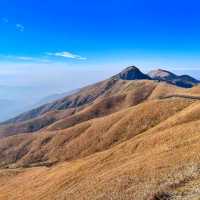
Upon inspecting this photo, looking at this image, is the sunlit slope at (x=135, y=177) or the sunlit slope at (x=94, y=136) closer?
the sunlit slope at (x=135, y=177)

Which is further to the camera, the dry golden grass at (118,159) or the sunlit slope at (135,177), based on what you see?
the dry golden grass at (118,159)

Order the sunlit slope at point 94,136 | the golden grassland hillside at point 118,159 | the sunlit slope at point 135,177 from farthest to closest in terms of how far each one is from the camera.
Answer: the sunlit slope at point 94,136 → the golden grassland hillside at point 118,159 → the sunlit slope at point 135,177

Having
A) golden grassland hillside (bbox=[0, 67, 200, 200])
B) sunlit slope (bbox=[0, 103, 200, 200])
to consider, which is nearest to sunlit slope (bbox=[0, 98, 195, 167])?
golden grassland hillside (bbox=[0, 67, 200, 200])

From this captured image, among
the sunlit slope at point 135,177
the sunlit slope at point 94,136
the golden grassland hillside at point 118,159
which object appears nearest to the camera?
the sunlit slope at point 135,177

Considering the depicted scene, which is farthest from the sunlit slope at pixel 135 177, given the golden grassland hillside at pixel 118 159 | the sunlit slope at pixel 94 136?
the sunlit slope at pixel 94 136

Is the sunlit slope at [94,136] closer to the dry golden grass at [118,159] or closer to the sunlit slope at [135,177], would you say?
the dry golden grass at [118,159]

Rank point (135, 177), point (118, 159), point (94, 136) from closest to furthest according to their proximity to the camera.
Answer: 1. point (135, 177)
2. point (118, 159)
3. point (94, 136)

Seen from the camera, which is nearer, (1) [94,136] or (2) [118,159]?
(2) [118,159]

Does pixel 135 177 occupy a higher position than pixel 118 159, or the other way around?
pixel 135 177

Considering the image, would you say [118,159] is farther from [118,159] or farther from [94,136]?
[94,136]

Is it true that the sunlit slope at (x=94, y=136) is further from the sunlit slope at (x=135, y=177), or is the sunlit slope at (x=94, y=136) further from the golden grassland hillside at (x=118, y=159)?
the sunlit slope at (x=135, y=177)

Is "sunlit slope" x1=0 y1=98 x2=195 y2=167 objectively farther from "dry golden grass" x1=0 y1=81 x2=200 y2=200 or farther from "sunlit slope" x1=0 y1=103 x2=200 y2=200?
"sunlit slope" x1=0 y1=103 x2=200 y2=200

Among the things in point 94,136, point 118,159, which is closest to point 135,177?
point 118,159

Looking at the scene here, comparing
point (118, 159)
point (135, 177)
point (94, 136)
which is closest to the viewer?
point (135, 177)
